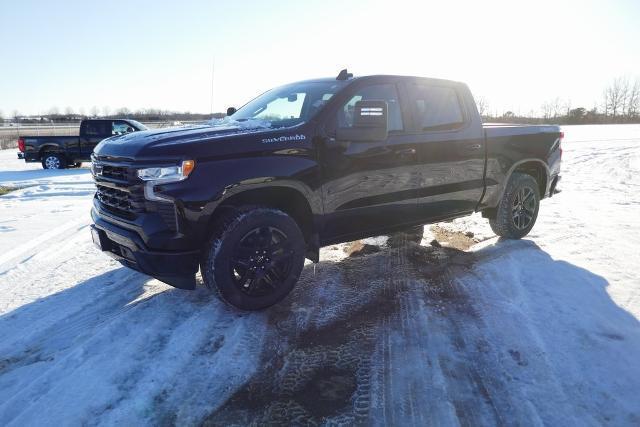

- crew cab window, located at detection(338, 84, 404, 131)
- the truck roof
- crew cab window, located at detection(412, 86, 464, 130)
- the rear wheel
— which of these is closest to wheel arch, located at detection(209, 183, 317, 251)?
crew cab window, located at detection(338, 84, 404, 131)

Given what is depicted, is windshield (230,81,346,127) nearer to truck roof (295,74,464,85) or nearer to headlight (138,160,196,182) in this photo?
truck roof (295,74,464,85)

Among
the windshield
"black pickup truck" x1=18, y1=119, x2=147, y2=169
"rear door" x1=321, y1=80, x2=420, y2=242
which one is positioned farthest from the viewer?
"black pickup truck" x1=18, y1=119, x2=147, y2=169

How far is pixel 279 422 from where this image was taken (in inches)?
89.6

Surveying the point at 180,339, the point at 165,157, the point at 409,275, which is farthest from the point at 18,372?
the point at 409,275

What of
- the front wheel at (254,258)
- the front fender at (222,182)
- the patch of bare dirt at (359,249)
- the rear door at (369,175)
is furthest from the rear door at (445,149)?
the front wheel at (254,258)

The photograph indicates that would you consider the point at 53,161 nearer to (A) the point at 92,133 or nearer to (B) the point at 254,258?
(A) the point at 92,133

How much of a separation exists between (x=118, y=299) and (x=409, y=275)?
2.74m

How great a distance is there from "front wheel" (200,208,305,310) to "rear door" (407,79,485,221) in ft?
5.29

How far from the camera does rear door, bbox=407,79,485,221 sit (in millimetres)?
4418

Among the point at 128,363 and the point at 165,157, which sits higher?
the point at 165,157

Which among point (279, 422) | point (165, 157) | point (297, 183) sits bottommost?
point (279, 422)

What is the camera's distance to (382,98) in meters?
4.21

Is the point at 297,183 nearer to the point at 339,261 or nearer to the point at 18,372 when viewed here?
the point at 339,261

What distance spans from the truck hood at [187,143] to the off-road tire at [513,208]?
3.13 meters
